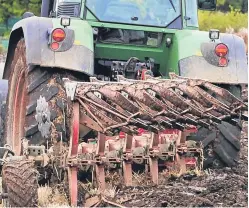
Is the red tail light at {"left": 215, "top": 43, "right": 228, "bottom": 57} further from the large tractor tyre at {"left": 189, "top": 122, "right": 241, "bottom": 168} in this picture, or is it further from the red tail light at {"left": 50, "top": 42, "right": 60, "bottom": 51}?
the red tail light at {"left": 50, "top": 42, "right": 60, "bottom": 51}

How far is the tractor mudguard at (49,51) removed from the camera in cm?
661

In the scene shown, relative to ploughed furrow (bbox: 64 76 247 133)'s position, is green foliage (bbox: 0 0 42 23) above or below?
above

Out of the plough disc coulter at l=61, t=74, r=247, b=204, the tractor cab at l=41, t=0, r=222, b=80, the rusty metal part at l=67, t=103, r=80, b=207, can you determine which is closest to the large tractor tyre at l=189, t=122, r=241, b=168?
the tractor cab at l=41, t=0, r=222, b=80

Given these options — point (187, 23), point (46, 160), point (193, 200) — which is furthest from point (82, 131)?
point (187, 23)

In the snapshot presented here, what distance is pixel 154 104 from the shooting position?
547cm

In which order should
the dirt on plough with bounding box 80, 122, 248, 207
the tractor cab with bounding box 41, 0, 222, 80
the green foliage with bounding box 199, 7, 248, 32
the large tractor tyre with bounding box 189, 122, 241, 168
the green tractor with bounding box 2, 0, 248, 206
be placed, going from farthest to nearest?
the green foliage with bounding box 199, 7, 248, 32 → the tractor cab with bounding box 41, 0, 222, 80 → the large tractor tyre with bounding box 189, 122, 241, 168 → the dirt on plough with bounding box 80, 122, 248, 207 → the green tractor with bounding box 2, 0, 248, 206

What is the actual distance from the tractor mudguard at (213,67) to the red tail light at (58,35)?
114 cm

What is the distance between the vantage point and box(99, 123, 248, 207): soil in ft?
18.7

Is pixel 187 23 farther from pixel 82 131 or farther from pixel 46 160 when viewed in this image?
pixel 46 160

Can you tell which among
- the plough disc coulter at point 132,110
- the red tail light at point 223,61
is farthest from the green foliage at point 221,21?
the plough disc coulter at point 132,110

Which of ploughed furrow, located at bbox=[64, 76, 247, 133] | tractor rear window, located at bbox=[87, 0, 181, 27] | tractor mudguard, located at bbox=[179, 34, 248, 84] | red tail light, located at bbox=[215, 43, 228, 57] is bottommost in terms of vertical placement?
Result: ploughed furrow, located at bbox=[64, 76, 247, 133]

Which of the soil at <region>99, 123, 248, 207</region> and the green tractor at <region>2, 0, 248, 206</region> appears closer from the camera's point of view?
the green tractor at <region>2, 0, 248, 206</region>

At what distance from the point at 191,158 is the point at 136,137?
0.58m

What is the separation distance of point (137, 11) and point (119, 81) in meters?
→ 1.69
